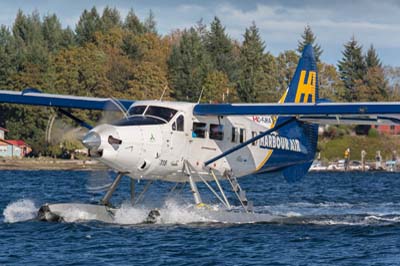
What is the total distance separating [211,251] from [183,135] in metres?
4.55

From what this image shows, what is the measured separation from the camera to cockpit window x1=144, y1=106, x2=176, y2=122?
21.8 meters

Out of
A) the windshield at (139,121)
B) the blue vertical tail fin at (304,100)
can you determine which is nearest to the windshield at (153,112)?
the windshield at (139,121)

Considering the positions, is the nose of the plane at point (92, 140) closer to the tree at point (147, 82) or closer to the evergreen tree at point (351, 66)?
the tree at point (147, 82)

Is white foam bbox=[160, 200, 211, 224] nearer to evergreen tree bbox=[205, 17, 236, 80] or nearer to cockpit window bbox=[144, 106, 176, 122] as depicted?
cockpit window bbox=[144, 106, 176, 122]

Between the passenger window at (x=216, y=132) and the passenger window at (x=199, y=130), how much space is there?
0.81 feet

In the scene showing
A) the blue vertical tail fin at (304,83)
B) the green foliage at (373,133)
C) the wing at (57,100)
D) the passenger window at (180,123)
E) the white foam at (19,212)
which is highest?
the blue vertical tail fin at (304,83)

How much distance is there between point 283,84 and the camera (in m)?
99.4

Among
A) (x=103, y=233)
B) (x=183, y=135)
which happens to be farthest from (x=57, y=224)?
(x=183, y=135)

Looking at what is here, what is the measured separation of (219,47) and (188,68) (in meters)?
13.8

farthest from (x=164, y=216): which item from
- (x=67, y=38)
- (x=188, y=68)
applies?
(x=67, y=38)

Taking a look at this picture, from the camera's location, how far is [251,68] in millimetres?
92688

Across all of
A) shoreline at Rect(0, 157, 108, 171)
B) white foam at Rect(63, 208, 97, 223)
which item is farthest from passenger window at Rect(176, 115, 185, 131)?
shoreline at Rect(0, 157, 108, 171)

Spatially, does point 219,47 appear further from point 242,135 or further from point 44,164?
point 242,135

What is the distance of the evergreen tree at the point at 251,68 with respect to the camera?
280 feet
